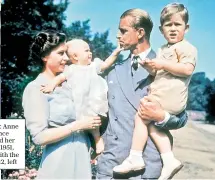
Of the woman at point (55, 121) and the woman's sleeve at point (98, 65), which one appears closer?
the woman at point (55, 121)

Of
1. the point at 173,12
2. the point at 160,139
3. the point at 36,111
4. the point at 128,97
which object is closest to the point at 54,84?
the point at 36,111

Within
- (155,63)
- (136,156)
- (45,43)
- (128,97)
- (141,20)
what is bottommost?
(136,156)

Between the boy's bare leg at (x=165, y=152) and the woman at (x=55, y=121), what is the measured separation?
0.28m

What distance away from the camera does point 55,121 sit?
5.93ft

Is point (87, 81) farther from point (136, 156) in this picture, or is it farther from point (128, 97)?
point (136, 156)

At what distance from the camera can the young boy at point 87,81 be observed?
6.24ft

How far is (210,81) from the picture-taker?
7.68 ft

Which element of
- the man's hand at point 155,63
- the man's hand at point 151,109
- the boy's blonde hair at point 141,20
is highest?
the boy's blonde hair at point 141,20

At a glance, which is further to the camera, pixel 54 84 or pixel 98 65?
pixel 98 65

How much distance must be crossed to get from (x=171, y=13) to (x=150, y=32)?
139 mm

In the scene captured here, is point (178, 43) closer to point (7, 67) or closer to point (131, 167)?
point (131, 167)
